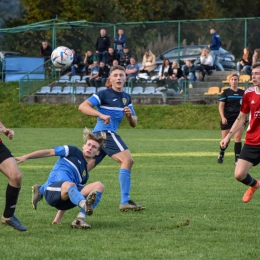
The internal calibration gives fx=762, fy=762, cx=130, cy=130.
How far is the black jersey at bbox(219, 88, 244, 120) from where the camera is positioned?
15711mm

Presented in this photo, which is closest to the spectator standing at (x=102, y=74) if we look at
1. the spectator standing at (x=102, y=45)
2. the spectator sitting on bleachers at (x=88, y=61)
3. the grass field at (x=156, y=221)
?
the spectator standing at (x=102, y=45)

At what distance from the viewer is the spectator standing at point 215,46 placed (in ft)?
98.3

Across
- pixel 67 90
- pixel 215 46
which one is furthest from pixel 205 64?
pixel 67 90

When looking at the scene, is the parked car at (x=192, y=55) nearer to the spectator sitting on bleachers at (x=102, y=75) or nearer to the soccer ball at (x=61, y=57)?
the spectator sitting on bleachers at (x=102, y=75)

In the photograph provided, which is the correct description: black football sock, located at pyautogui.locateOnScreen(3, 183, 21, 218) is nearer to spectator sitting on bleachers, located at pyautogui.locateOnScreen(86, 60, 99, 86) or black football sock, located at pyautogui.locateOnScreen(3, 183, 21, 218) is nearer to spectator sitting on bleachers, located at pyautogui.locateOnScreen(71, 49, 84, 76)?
spectator sitting on bleachers, located at pyautogui.locateOnScreen(86, 60, 99, 86)

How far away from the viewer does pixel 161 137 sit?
2378 centimetres

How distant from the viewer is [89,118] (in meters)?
30.5

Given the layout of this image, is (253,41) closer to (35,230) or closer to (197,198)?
(197,198)

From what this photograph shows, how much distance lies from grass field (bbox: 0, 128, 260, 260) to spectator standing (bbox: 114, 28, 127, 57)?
17526mm

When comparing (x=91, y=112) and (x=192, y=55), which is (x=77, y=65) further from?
(x=91, y=112)

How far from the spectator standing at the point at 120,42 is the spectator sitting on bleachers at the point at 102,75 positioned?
134cm

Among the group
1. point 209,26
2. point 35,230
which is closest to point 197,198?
point 35,230

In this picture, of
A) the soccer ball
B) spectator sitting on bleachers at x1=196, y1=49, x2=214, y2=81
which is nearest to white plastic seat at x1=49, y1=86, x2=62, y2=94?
the soccer ball

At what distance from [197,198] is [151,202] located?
2.34 ft
